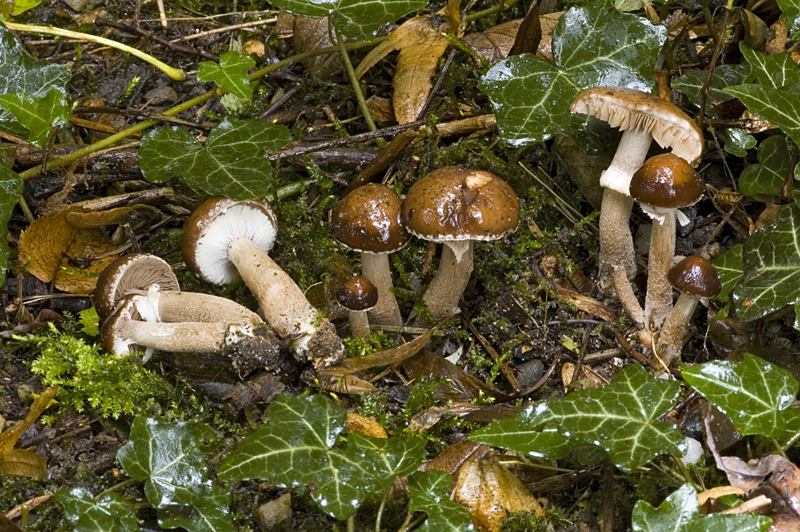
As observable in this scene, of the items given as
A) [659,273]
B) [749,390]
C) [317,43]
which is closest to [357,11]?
[317,43]

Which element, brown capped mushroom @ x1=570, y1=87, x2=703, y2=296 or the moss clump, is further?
the moss clump

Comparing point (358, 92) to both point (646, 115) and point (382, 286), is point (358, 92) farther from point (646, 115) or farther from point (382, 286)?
point (646, 115)

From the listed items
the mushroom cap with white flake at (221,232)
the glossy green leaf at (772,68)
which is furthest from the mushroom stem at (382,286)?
the glossy green leaf at (772,68)

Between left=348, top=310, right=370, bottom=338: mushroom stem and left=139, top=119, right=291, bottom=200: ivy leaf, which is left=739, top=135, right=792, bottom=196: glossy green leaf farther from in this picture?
left=139, top=119, right=291, bottom=200: ivy leaf

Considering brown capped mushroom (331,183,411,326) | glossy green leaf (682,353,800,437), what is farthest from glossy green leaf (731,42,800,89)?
brown capped mushroom (331,183,411,326)

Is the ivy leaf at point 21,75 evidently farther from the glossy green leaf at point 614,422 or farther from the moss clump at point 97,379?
the glossy green leaf at point 614,422

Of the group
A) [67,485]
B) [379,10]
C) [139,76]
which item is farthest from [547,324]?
[139,76]

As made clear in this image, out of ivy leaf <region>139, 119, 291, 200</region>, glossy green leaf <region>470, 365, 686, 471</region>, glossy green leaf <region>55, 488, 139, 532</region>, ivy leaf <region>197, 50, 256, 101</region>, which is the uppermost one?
ivy leaf <region>197, 50, 256, 101</region>
